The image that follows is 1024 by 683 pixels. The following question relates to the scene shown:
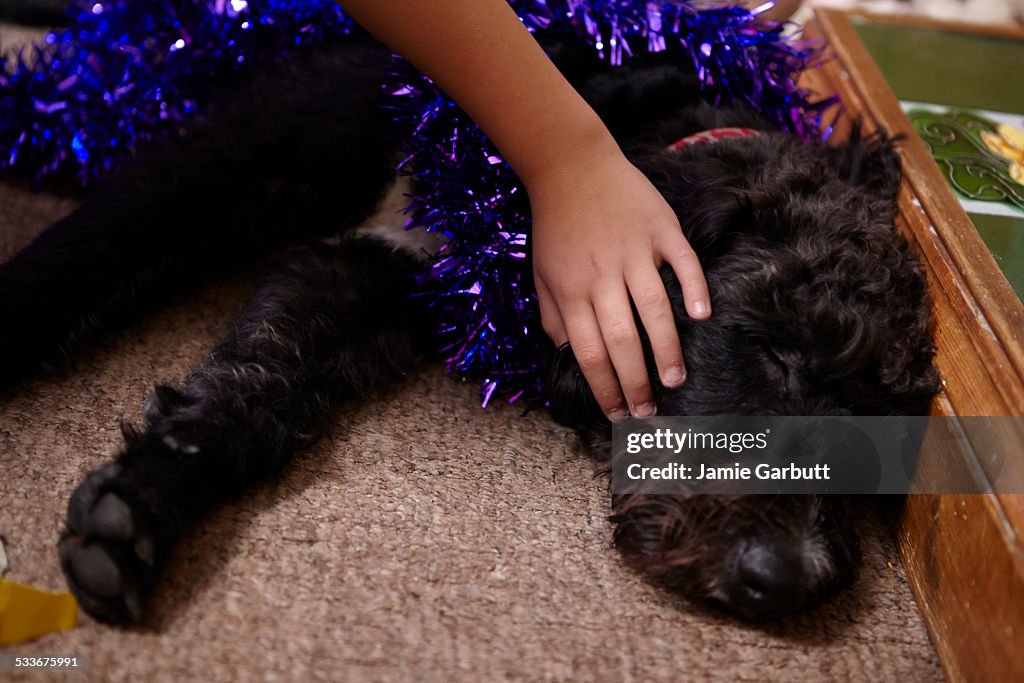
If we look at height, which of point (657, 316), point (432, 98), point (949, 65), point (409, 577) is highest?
point (432, 98)

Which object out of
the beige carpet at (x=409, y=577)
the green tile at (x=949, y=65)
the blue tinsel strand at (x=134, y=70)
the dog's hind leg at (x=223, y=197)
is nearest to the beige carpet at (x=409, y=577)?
the beige carpet at (x=409, y=577)

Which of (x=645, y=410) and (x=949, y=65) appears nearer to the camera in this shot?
(x=645, y=410)

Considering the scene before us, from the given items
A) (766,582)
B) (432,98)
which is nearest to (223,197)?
(432,98)

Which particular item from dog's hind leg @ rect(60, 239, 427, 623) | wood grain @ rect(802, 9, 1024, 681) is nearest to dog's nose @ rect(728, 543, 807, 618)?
wood grain @ rect(802, 9, 1024, 681)

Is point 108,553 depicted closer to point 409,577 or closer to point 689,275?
point 409,577

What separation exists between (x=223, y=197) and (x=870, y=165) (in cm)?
109

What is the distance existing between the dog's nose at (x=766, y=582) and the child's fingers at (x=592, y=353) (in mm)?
273

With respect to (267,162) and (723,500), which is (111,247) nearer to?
(267,162)

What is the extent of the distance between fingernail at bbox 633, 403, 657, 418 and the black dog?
0.6 inches

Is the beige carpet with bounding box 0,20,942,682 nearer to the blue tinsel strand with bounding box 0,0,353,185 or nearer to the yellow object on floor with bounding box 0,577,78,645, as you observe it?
the yellow object on floor with bounding box 0,577,78,645

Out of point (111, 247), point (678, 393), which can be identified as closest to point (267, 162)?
point (111, 247)

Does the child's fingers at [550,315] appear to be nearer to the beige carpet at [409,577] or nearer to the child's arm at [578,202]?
the child's arm at [578,202]

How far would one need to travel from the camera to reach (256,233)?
5.15 ft

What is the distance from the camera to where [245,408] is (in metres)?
1.23
